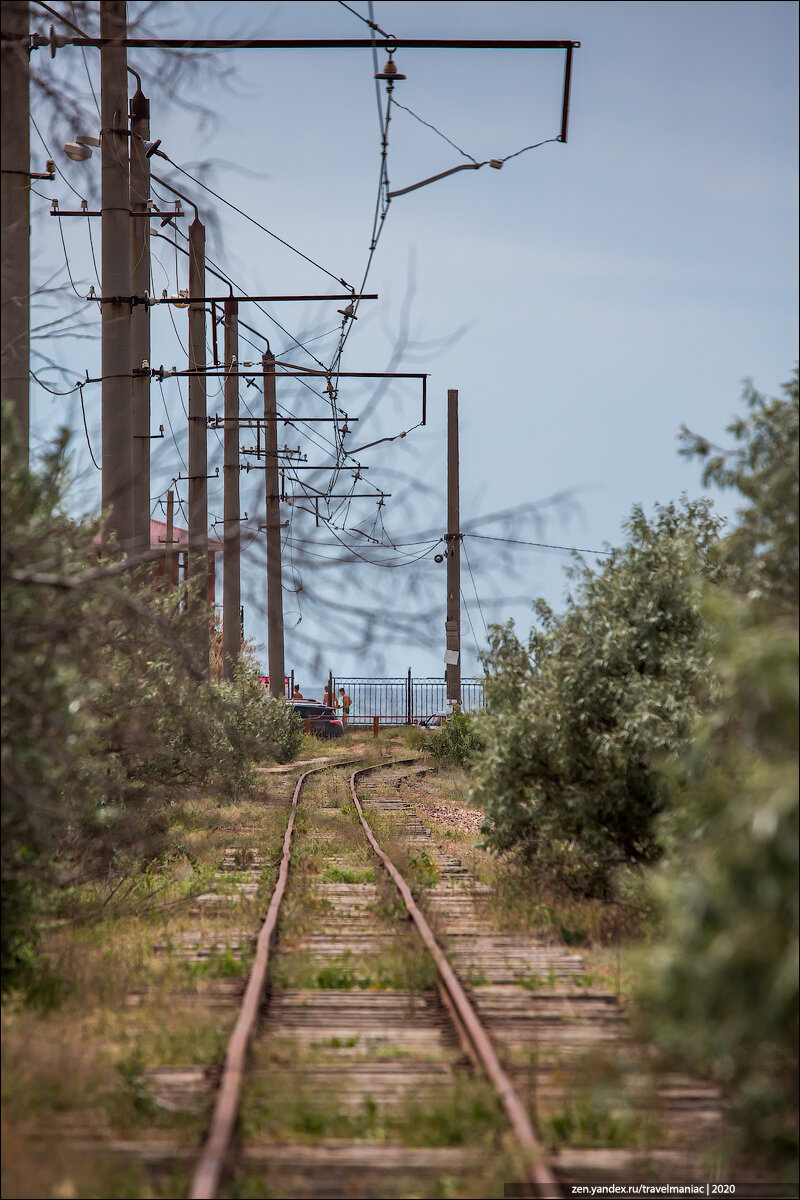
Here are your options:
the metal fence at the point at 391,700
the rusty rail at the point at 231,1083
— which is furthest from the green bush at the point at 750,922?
the metal fence at the point at 391,700

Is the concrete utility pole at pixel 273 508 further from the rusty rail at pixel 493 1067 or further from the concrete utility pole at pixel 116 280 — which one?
the rusty rail at pixel 493 1067

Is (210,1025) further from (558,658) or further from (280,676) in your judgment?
(280,676)

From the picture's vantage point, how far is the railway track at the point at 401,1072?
465 cm

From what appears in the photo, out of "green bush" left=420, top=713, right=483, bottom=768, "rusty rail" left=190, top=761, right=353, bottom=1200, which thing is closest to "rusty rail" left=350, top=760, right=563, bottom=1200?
"rusty rail" left=190, top=761, right=353, bottom=1200

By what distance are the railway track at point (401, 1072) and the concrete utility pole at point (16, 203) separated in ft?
13.6

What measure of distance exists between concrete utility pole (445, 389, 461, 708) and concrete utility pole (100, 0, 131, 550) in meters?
18.5

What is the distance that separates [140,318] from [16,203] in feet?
25.3

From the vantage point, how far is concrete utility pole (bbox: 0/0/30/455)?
7.70 metres

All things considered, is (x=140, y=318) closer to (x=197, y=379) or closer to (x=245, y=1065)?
(x=197, y=379)

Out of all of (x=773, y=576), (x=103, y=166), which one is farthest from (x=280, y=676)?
(x=773, y=576)

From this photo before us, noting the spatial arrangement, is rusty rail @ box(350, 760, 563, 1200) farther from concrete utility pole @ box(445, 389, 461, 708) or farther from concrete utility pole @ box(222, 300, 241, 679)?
concrete utility pole @ box(445, 389, 461, 708)

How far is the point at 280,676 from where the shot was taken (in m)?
34.2

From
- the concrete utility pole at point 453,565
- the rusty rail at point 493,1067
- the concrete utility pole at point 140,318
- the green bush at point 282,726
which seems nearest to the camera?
the rusty rail at point 493,1067

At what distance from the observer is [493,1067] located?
5.57 m
